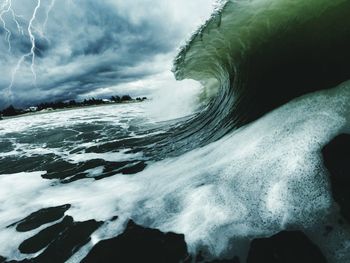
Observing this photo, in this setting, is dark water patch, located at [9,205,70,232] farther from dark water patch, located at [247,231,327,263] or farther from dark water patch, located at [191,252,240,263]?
dark water patch, located at [247,231,327,263]

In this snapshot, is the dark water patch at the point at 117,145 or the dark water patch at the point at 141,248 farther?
the dark water patch at the point at 117,145

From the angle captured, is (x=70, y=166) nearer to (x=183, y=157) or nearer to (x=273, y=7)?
(x=183, y=157)

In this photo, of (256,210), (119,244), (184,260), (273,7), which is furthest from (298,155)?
(273,7)

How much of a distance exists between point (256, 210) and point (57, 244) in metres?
2.04

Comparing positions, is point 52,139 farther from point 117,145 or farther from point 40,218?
point 40,218

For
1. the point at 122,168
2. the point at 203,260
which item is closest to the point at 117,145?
the point at 122,168

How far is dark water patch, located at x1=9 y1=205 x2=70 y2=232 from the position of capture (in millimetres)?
3605

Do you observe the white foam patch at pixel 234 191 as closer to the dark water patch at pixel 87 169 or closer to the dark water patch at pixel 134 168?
A: the dark water patch at pixel 134 168

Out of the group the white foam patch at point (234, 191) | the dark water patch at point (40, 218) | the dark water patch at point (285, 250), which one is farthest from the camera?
the dark water patch at point (40, 218)

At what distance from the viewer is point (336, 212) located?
228cm

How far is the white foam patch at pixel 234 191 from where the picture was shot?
2.46 meters

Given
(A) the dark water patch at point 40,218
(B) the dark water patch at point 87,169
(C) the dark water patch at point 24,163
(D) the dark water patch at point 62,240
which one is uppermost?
(C) the dark water patch at point 24,163

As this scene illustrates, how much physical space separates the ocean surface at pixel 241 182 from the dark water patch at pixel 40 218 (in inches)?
0.7

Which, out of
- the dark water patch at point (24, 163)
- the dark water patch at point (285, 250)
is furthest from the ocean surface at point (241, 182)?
the dark water patch at point (24, 163)
